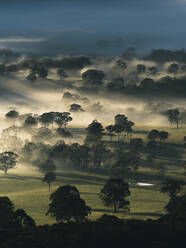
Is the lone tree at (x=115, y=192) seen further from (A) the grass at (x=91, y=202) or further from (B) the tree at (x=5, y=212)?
(B) the tree at (x=5, y=212)

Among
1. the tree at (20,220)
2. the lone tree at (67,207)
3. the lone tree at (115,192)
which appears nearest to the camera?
the tree at (20,220)

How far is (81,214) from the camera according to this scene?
446 feet

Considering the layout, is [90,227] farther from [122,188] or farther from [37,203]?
[37,203]

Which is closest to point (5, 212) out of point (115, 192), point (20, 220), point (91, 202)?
point (20, 220)

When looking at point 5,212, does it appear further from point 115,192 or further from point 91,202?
point 91,202

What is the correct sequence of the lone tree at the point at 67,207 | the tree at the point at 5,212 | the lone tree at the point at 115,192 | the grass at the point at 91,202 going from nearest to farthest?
the tree at the point at 5,212, the lone tree at the point at 67,207, the grass at the point at 91,202, the lone tree at the point at 115,192

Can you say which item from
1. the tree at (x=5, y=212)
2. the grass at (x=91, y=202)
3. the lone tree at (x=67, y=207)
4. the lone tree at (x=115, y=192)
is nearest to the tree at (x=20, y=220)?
the tree at (x=5, y=212)

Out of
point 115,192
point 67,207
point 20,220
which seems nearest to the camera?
point 20,220

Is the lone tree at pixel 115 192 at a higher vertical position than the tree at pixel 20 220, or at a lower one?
higher

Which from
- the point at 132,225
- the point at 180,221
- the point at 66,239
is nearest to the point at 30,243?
the point at 66,239

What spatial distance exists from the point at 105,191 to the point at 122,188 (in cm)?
556

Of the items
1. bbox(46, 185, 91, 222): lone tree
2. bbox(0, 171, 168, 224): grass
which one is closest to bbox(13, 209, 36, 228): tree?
bbox(46, 185, 91, 222): lone tree

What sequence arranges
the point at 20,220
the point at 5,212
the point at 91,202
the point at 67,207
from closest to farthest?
the point at 20,220 < the point at 5,212 < the point at 67,207 < the point at 91,202

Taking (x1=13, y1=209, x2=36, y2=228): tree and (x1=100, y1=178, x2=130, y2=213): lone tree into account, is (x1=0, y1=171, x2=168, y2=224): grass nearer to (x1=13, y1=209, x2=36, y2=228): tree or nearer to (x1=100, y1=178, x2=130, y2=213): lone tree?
(x1=100, y1=178, x2=130, y2=213): lone tree
